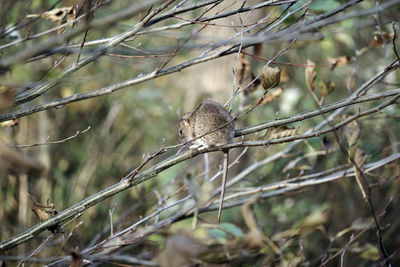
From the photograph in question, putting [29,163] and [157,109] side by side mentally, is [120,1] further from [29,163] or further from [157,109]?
[29,163]

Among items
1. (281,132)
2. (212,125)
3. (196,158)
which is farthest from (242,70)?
(196,158)

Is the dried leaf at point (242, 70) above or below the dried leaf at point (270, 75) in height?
below

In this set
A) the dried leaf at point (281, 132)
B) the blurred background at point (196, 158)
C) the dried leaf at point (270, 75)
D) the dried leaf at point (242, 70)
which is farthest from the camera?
the blurred background at point (196, 158)

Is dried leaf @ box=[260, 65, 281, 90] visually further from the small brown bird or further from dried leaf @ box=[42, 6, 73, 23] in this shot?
dried leaf @ box=[42, 6, 73, 23]

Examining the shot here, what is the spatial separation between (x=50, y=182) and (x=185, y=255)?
12.1ft

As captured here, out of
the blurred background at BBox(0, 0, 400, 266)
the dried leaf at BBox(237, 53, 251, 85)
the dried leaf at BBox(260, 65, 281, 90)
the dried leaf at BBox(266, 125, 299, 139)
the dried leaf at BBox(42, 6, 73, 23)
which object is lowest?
the blurred background at BBox(0, 0, 400, 266)

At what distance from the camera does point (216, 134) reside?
251 centimetres

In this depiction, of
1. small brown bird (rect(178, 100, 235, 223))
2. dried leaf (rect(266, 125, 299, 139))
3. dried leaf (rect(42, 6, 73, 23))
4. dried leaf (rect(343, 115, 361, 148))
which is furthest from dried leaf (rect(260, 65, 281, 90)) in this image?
dried leaf (rect(42, 6, 73, 23))

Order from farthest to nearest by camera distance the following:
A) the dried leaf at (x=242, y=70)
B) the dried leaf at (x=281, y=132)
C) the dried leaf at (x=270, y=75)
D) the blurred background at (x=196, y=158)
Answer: the blurred background at (x=196, y=158)
the dried leaf at (x=242, y=70)
the dried leaf at (x=281, y=132)
the dried leaf at (x=270, y=75)

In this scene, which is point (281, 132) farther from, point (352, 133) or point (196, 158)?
point (196, 158)

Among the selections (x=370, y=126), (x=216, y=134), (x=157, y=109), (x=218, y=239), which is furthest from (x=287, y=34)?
(x=157, y=109)

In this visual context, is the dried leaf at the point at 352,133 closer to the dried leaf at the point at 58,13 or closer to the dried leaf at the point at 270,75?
the dried leaf at the point at 270,75

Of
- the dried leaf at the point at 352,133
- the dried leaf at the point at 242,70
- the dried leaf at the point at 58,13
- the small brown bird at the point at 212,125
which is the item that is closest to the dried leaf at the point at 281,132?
the small brown bird at the point at 212,125

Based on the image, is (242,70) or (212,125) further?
(242,70)
